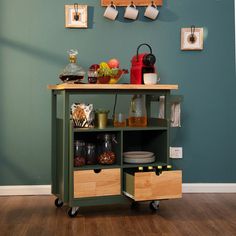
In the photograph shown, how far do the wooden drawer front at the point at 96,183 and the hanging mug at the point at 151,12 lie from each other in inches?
51.5

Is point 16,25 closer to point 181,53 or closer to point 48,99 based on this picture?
point 48,99

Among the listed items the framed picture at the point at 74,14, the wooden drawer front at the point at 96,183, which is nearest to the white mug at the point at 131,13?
the framed picture at the point at 74,14

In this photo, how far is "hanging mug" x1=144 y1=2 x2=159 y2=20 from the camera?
11.7 feet

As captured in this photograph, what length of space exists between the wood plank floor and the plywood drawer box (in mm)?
151

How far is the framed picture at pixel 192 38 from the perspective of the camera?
12.1 ft

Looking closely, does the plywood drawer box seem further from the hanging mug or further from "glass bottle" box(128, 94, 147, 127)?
the hanging mug

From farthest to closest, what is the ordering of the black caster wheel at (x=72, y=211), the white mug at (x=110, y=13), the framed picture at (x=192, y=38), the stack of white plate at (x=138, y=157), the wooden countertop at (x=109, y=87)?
1. the framed picture at (x=192, y=38)
2. the white mug at (x=110, y=13)
3. the stack of white plate at (x=138, y=157)
4. the black caster wheel at (x=72, y=211)
5. the wooden countertop at (x=109, y=87)

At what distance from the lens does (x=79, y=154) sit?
2.99m

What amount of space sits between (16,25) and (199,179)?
6.17 ft

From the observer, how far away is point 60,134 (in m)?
3.08

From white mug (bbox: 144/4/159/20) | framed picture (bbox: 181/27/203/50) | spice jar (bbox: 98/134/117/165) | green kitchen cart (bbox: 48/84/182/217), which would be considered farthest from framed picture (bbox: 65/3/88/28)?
spice jar (bbox: 98/134/117/165)

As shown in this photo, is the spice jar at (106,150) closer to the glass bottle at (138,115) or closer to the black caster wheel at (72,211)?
the glass bottle at (138,115)

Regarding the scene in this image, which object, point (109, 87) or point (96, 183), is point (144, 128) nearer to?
point (109, 87)

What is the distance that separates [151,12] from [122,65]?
0.46 meters
